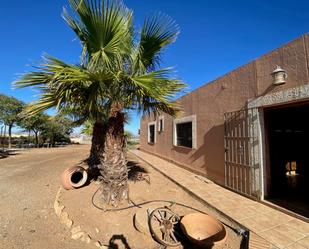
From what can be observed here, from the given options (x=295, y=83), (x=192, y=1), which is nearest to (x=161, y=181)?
(x=295, y=83)

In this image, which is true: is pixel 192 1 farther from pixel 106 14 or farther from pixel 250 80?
pixel 106 14

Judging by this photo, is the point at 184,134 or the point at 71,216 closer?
the point at 71,216

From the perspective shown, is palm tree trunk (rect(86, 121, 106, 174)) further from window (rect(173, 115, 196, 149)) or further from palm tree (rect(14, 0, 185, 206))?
window (rect(173, 115, 196, 149))

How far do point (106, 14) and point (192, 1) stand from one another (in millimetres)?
4708

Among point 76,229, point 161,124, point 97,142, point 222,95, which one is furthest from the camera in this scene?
point 161,124

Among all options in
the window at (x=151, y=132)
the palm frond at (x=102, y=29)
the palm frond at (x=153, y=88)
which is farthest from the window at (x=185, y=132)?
the palm frond at (x=102, y=29)

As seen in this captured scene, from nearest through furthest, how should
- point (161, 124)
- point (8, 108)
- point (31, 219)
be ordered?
point (31, 219)
point (161, 124)
point (8, 108)

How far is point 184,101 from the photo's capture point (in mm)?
9227

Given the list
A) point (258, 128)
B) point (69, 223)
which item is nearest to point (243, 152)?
point (258, 128)

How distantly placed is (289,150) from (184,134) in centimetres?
437

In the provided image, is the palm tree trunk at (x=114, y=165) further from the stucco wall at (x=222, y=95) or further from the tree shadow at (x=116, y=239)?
the stucco wall at (x=222, y=95)

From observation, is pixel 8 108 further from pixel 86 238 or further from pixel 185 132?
pixel 86 238

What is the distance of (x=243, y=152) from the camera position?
5098 mm

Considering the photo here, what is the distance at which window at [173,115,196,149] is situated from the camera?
26.5 feet
